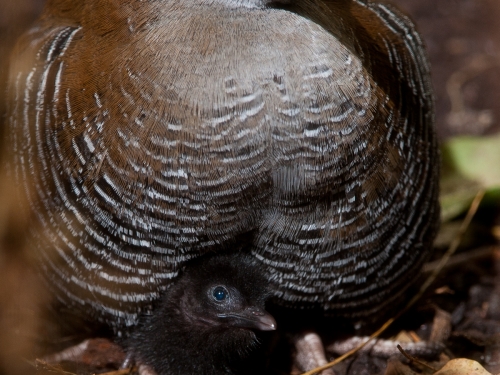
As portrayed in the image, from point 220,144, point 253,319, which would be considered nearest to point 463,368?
point 253,319

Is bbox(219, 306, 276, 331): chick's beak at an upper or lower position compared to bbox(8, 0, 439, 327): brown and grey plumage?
lower

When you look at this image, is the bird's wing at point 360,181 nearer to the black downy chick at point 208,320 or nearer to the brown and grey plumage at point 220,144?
the brown and grey plumage at point 220,144

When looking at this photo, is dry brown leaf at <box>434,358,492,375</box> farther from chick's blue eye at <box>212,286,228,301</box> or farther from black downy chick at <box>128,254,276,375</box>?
chick's blue eye at <box>212,286,228,301</box>

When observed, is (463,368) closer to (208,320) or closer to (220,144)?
(208,320)

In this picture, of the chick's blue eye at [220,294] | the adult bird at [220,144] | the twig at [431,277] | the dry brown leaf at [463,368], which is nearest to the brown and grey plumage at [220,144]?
the adult bird at [220,144]

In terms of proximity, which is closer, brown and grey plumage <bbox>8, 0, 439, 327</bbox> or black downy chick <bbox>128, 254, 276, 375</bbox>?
brown and grey plumage <bbox>8, 0, 439, 327</bbox>

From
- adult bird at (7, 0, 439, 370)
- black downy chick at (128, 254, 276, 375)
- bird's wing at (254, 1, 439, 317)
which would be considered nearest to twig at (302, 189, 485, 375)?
bird's wing at (254, 1, 439, 317)
